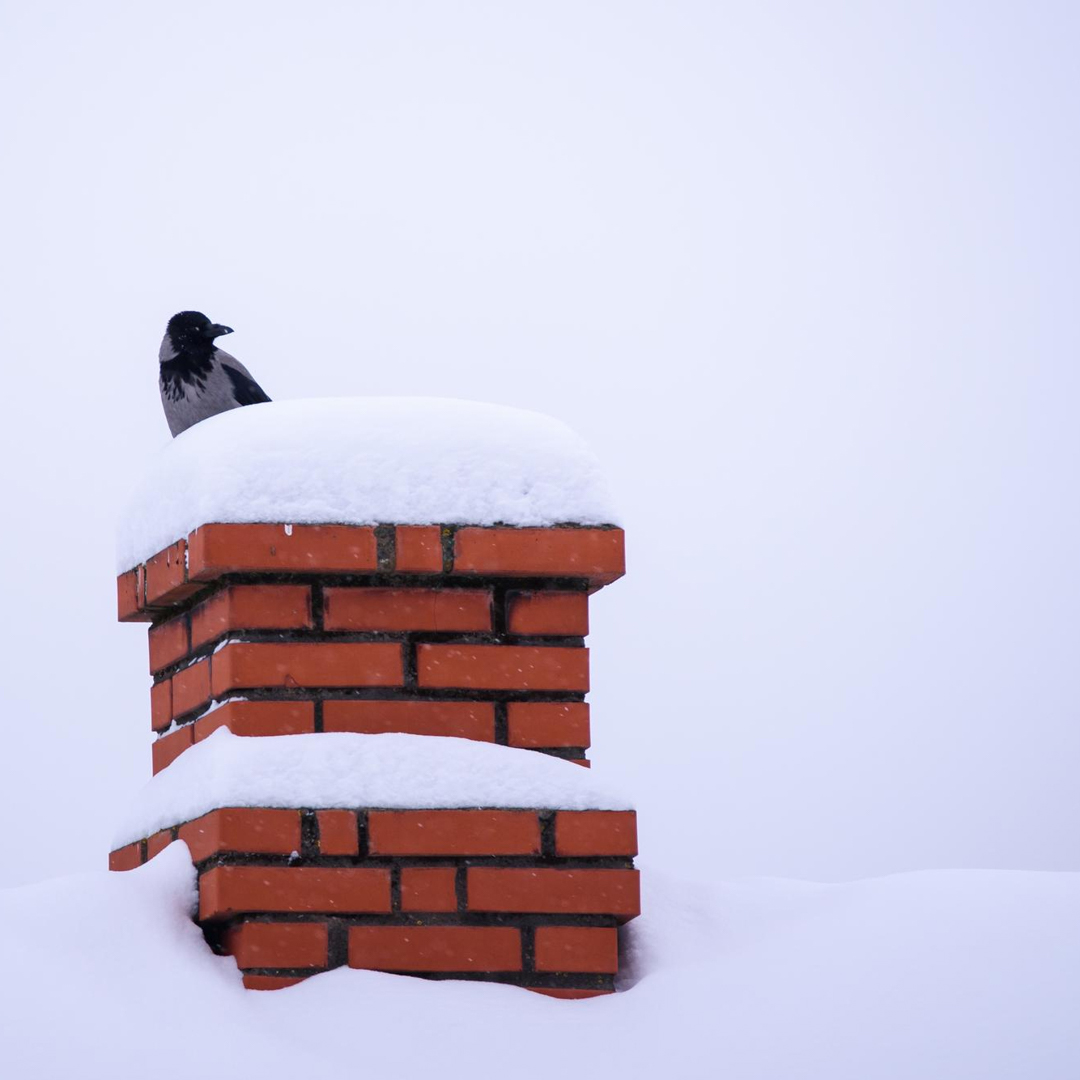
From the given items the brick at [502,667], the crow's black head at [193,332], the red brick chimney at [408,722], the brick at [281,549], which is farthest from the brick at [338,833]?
the crow's black head at [193,332]

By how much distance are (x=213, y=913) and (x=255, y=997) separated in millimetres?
143

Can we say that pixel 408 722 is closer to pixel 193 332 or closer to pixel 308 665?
pixel 308 665

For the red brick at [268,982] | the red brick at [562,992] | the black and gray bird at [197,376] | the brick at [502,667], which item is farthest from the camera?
the black and gray bird at [197,376]

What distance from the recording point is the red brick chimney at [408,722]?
7.01 feet

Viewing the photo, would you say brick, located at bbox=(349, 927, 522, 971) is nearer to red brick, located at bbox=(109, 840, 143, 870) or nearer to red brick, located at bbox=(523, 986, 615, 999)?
red brick, located at bbox=(523, 986, 615, 999)

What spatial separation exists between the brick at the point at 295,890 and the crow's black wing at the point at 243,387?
89.6 inches

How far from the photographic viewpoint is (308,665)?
2.26 m

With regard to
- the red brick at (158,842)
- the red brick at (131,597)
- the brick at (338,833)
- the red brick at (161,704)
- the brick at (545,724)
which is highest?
the red brick at (131,597)

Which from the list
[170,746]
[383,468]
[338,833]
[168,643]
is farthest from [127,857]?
[383,468]

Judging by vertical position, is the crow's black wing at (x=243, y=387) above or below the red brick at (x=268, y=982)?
above

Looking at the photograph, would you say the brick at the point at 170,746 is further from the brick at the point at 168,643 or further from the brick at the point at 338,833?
the brick at the point at 338,833

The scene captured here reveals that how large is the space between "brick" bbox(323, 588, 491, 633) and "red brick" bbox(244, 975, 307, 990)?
0.51 meters

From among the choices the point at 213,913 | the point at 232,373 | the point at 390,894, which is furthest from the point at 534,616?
the point at 232,373

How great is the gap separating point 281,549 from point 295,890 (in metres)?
0.49
